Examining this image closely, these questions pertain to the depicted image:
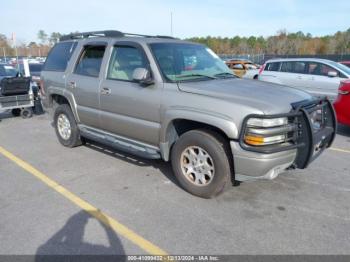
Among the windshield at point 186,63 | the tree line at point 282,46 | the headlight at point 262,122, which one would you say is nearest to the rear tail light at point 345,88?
the windshield at point 186,63

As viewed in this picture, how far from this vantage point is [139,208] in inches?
145

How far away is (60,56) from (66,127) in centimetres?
139

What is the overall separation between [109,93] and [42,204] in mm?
1824

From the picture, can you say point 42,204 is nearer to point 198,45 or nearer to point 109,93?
point 109,93

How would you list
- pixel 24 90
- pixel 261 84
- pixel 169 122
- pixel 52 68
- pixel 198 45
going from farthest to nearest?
pixel 24 90
pixel 52 68
pixel 198 45
pixel 261 84
pixel 169 122

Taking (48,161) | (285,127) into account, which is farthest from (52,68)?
(285,127)

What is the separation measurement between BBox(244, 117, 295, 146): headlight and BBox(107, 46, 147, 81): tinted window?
5.93 feet

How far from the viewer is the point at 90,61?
5.26 meters

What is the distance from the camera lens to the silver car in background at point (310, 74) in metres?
9.53

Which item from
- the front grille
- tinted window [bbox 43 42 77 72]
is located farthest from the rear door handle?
the front grille

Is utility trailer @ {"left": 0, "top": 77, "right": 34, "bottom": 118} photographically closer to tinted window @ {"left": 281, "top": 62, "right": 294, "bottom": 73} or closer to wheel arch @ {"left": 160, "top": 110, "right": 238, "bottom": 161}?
wheel arch @ {"left": 160, "top": 110, "right": 238, "bottom": 161}

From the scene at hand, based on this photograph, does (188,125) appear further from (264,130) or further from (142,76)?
(264,130)

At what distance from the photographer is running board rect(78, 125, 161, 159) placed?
171 inches

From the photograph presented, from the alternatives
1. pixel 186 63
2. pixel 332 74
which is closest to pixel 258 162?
pixel 186 63
